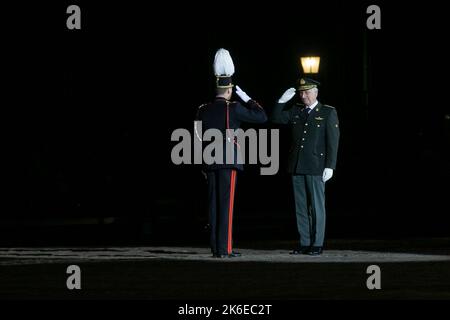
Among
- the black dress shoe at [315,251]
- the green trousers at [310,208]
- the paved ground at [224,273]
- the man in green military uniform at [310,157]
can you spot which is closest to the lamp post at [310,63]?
the paved ground at [224,273]

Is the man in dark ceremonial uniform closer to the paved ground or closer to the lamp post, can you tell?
the paved ground

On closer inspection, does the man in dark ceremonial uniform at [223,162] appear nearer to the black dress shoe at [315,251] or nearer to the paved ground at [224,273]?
the paved ground at [224,273]

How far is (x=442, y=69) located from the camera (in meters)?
60.1

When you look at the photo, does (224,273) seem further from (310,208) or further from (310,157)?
(310,157)

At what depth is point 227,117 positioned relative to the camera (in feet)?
62.7

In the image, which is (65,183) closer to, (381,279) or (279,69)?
(279,69)

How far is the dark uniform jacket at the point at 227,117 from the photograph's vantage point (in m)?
19.0

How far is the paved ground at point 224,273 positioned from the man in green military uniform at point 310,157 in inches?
14.5

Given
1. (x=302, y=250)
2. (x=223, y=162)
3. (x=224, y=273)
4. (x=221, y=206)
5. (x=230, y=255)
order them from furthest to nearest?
(x=302, y=250)
(x=230, y=255)
(x=221, y=206)
(x=223, y=162)
(x=224, y=273)

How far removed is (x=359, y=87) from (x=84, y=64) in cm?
1104

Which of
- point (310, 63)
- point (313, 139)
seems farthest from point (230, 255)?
point (310, 63)

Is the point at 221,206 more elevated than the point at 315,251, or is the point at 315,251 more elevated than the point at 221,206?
the point at 221,206

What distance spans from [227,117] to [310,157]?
124 centimetres
